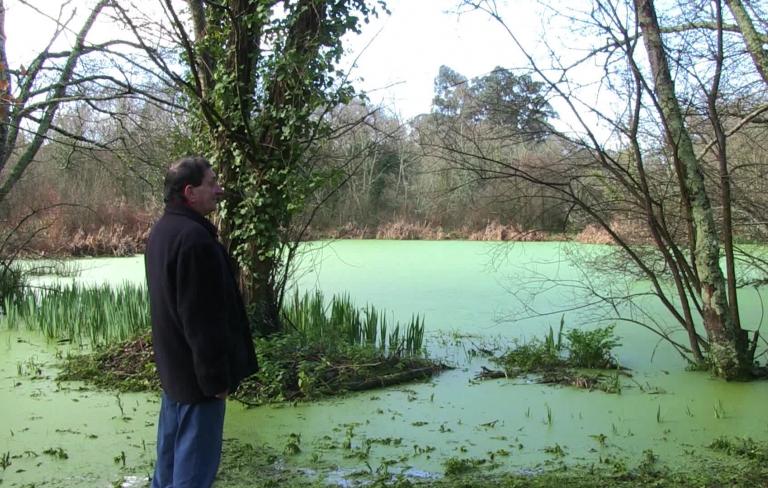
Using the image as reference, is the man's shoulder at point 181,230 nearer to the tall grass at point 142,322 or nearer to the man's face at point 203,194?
the man's face at point 203,194

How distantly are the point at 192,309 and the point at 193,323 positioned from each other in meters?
0.04

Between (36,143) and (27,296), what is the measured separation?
5.76ft

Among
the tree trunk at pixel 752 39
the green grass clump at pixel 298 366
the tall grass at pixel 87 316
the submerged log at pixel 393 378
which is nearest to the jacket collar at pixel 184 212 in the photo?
the green grass clump at pixel 298 366

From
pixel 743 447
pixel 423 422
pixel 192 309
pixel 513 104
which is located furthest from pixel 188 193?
pixel 513 104

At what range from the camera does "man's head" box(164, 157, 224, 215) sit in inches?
85.5

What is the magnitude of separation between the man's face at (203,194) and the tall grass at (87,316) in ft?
12.5

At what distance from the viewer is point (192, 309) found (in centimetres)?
204

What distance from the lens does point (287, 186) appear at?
491 centimetres

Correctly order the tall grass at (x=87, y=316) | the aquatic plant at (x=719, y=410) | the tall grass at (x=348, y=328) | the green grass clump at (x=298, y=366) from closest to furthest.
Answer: the aquatic plant at (x=719, y=410), the green grass clump at (x=298, y=366), the tall grass at (x=348, y=328), the tall grass at (x=87, y=316)

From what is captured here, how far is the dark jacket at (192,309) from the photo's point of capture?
2.04 m

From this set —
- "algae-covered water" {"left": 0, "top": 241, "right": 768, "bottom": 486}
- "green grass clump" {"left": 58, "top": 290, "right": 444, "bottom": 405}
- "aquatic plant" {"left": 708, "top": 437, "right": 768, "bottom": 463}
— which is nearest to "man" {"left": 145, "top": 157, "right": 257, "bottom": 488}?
"algae-covered water" {"left": 0, "top": 241, "right": 768, "bottom": 486}

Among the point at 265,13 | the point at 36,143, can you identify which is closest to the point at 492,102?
the point at 265,13

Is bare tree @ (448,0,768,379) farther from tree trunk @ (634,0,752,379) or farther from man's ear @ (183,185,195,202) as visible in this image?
man's ear @ (183,185,195,202)

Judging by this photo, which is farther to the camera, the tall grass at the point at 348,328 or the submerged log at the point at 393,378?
the tall grass at the point at 348,328
